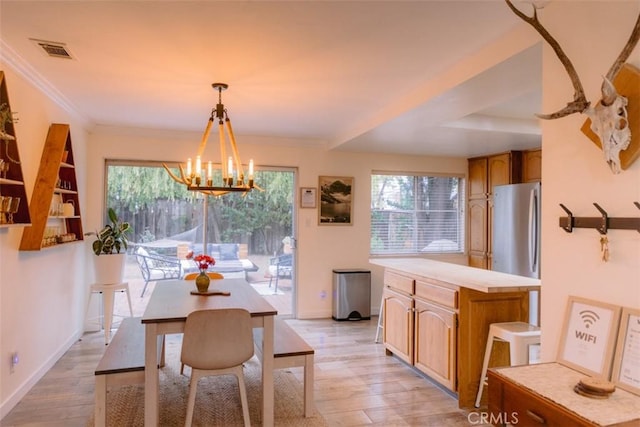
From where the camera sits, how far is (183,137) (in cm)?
498

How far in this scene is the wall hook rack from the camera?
146cm

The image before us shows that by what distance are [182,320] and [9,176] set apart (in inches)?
58.2

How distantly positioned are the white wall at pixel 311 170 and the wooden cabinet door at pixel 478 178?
0.30m

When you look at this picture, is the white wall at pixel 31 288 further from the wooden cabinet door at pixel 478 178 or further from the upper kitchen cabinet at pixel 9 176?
the wooden cabinet door at pixel 478 178

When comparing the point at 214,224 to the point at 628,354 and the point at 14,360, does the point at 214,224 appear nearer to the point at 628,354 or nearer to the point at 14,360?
the point at 14,360

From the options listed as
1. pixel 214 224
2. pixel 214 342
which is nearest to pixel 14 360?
pixel 214 342

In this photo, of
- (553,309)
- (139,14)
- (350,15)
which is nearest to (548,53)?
(350,15)

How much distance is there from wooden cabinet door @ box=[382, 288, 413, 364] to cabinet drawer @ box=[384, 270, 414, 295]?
5 centimetres

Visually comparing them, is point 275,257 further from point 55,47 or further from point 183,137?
point 55,47

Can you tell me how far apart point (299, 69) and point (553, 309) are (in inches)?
81.5

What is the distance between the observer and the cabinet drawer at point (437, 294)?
2.95m

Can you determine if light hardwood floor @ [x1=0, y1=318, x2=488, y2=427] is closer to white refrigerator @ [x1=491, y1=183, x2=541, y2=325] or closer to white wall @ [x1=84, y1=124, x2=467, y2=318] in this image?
white wall @ [x1=84, y1=124, x2=467, y2=318]

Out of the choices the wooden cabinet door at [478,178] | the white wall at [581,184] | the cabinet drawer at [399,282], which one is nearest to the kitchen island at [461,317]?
the cabinet drawer at [399,282]

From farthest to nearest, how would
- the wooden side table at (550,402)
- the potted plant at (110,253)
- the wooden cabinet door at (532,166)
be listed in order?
the wooden cabinet door at (532,166) < the potted plant at (110,253) < the wooden side table at (550,402)
